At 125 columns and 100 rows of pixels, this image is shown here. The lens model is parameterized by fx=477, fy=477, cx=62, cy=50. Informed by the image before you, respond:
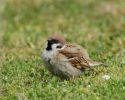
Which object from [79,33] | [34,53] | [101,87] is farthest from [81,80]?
[79,33]

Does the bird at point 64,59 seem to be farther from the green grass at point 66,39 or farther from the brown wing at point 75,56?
the green grass at point 66,39

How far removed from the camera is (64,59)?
755 cm

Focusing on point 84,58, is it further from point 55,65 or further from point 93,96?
point 93,96

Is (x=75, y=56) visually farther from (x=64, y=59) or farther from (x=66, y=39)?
(x=66, y=39)

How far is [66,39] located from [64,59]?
3896 millimetres

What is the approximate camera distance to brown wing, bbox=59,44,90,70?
7.68 metres

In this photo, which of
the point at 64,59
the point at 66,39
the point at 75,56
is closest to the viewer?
the point at 64,59

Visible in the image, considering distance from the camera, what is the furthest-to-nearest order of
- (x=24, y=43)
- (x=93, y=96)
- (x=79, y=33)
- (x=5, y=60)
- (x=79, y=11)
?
(x=79, y=11), (x=79, y=33), (x=24, y=43), (x=5, y=60), (x=93, y=96)

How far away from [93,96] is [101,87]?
1.18 feet

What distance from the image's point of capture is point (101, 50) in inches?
392

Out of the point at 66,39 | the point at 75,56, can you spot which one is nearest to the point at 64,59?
the point at 75,56

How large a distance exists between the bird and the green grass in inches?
6.1

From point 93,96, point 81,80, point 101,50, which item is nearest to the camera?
point 93,96

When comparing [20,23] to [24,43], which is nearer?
[24,43]
